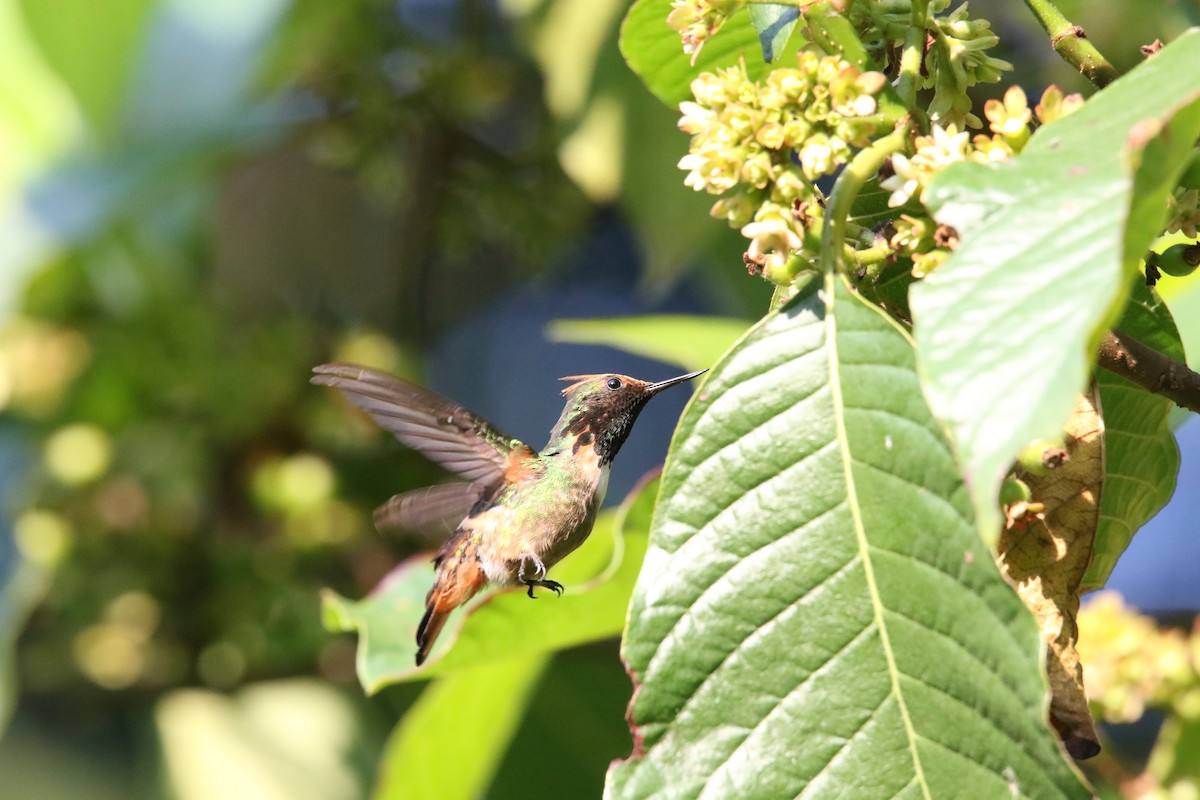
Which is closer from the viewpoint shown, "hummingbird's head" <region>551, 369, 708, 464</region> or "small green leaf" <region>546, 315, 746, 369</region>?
"hummingbird's head" <region>551, 369, 708, 464</region>

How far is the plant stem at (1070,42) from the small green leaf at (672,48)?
0.18 meters

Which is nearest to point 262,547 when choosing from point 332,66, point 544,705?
point 544,705

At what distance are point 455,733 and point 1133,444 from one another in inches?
31.6

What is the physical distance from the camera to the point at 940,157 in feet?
1.92

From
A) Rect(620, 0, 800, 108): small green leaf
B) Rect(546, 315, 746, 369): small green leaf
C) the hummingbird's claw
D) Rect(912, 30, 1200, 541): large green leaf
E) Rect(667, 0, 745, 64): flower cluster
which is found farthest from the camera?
Rect(546, 315, 746, 369): small green leaf

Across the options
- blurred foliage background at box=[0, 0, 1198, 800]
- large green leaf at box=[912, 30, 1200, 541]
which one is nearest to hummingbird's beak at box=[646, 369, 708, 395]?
large green leaf at box=[912, 30, 1200, 541]

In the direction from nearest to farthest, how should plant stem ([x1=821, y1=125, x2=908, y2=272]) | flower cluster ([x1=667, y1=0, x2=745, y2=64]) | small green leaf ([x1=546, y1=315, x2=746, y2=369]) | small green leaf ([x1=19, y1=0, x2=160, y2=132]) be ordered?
plant stem ([x1=821, y1=125, x2=908, y2=272])
flower cluster ([x1=667, y1=0, x2=745, y2=64])
small green leaf ([x1=546, y1=315, x2=746, y2=369])
small green leaf ([x1=19, y1=0, x2=160, y2=132])

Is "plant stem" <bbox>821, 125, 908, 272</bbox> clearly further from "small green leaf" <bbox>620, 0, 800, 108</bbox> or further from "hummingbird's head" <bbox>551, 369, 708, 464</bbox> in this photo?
"hummingbird's head" <bbox>551, 369, 708, 464</bbox>

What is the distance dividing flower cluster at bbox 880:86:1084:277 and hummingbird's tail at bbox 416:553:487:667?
57 centimetres

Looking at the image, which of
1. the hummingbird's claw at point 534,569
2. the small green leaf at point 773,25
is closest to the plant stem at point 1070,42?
the small green leaf at point 773,25

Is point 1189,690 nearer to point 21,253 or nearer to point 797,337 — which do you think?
point 797,337

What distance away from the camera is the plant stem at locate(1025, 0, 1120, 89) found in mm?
624

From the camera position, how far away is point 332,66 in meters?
2.65

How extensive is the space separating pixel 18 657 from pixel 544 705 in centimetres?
129
